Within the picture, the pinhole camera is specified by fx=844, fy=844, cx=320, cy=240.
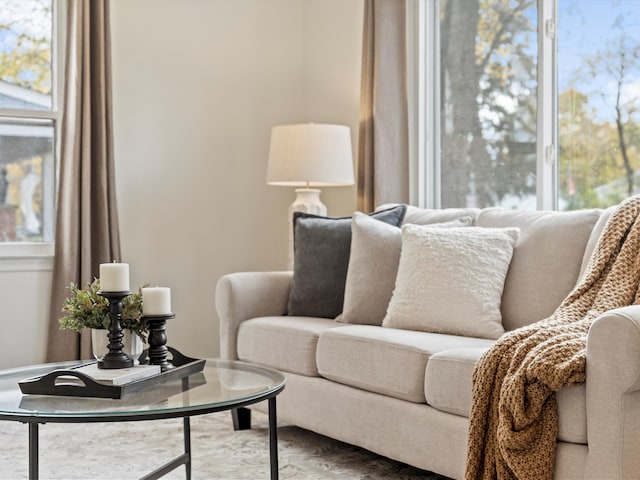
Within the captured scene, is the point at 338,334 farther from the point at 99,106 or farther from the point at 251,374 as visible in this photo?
the point at 99,106

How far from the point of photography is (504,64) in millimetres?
4051

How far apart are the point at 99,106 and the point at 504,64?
2.07 metres

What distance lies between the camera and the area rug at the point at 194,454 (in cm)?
291

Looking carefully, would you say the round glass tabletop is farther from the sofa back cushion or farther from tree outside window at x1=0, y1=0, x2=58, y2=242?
tree outside window at x1=0, y1=0, x2=58, y2=242

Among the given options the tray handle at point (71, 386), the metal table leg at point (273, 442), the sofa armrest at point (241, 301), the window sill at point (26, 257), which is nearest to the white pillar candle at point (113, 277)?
the tray handle at point (71, 386)

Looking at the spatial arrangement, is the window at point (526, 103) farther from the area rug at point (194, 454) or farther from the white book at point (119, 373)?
the white book at point (119, 373)

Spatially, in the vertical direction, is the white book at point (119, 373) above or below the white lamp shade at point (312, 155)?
below

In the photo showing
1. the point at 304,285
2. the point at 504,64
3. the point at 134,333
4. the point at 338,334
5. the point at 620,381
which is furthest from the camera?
the point at 504,64

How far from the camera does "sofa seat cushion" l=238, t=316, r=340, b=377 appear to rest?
125 inches

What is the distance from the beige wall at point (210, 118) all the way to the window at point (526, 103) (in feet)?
1.87

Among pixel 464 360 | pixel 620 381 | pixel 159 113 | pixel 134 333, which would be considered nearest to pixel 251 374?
pixel 134 333

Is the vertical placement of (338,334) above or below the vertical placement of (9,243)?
below

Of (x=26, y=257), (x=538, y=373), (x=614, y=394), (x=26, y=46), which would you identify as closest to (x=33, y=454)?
(x=538, y=373)

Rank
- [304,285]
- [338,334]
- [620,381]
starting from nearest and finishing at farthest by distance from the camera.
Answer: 1. [620,381]
2. [338,334]
3. [304,285]
